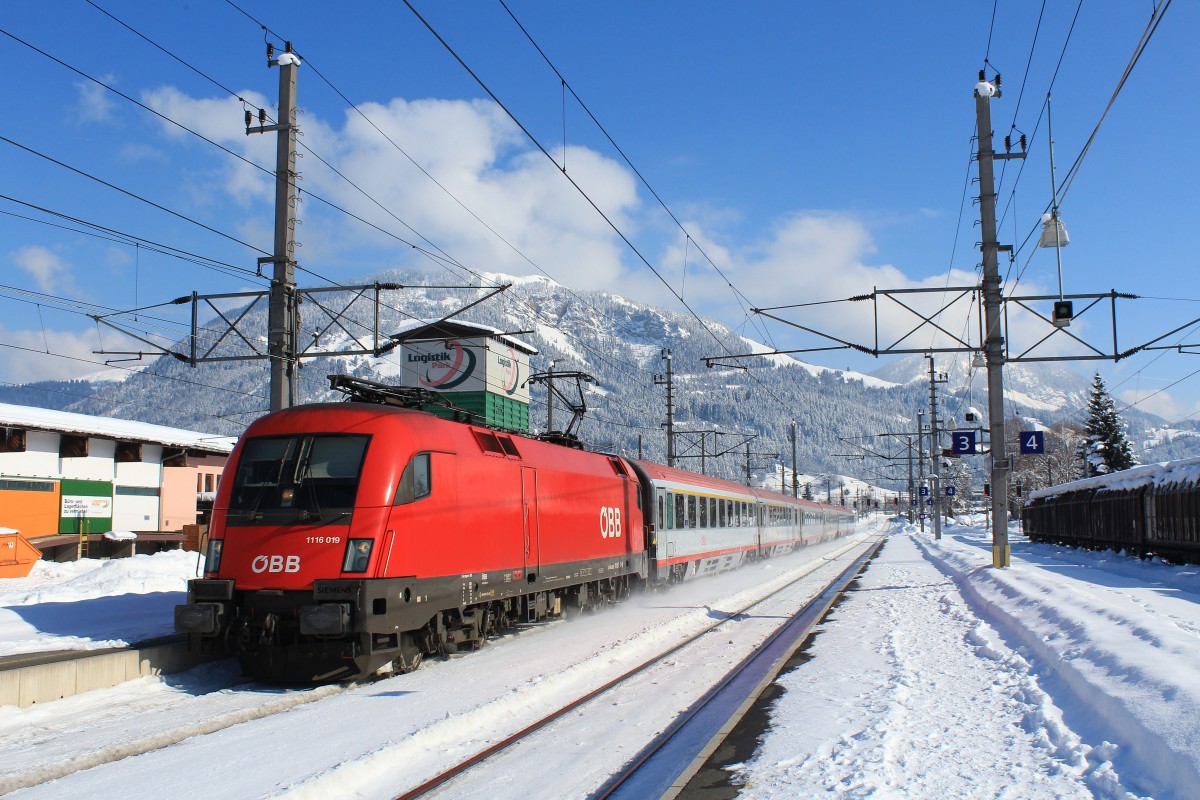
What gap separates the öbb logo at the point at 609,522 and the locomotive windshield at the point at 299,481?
774cm

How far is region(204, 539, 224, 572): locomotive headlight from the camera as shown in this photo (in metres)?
11.0

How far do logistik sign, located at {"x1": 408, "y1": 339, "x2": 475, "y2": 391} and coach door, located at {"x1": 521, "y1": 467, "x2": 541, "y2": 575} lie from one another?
32175mm

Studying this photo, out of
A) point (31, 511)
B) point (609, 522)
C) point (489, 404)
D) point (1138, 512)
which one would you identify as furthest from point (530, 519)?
point (489, 404)

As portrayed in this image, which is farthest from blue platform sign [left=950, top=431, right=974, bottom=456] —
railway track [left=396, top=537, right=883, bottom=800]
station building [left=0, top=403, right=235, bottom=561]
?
station building [left=0, top=403, right=235, bottom=561]

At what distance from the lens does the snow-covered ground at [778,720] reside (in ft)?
21.5

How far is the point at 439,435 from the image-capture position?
11836mm

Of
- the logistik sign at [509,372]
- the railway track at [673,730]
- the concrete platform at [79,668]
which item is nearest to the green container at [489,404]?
the logistik sign at [509,372]

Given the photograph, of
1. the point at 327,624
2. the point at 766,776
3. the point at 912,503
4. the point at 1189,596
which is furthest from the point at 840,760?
the point at 912,503

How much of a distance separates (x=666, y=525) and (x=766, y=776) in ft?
53.1

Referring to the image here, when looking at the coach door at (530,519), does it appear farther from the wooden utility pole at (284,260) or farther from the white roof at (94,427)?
the white roof at (94,427)

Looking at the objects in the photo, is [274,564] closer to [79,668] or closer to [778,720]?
[79,668]

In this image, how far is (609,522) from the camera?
18.5m

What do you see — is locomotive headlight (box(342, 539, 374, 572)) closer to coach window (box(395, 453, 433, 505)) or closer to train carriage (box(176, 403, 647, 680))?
train carriage (box(176, 403, 647, 680))

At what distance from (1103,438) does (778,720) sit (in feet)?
260
